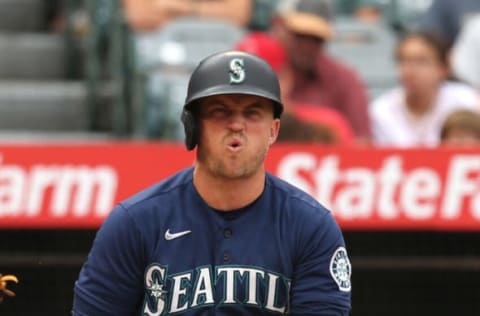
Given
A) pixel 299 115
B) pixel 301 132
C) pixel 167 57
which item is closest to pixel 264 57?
pixel 299 115

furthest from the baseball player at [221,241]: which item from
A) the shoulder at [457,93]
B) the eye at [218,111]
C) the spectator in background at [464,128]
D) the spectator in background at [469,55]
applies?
the spectator in background at [469,55]

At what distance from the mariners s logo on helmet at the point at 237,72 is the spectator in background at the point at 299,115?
285cm

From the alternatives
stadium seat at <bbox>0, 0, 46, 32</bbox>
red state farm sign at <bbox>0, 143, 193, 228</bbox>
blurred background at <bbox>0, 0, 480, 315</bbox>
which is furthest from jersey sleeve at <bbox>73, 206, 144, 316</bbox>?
stadium seat at <bbox>0, 0, 46, 32</bbox>

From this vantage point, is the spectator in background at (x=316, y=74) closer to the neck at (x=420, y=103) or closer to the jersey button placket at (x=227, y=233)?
the neck at (x=420, y=103)

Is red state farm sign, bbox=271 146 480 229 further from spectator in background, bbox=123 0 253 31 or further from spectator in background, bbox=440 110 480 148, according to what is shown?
spectator in background, bbox=123 0 253 31

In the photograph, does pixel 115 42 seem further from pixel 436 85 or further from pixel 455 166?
pixel 455 166

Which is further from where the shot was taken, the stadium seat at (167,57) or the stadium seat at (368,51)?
the stadium seat at (368,51)

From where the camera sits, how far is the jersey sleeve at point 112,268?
3373 mm

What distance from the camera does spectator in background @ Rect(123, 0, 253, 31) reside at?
8305 millimetres

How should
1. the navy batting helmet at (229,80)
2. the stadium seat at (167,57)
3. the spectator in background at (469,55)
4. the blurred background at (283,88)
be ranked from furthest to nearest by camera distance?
the spectator in background at (469,55), the stadium seat at (167,57), the blurred background at (283,88), the navy batting helmet at (229,80)

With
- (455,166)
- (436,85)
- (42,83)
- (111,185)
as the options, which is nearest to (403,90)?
(436,85)

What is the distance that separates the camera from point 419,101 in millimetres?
7086

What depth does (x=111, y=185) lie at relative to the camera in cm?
571

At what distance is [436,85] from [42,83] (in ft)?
11.0
